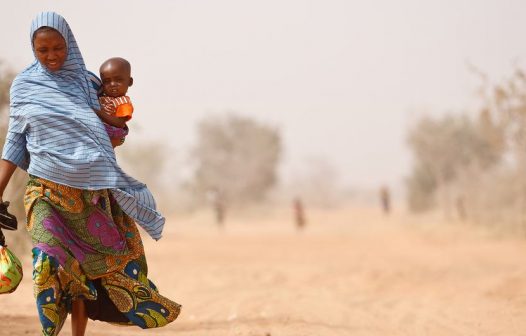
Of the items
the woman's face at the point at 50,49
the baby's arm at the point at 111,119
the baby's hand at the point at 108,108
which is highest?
the woman's face at the point at 50,49

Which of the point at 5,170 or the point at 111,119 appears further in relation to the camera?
the point at 111,119

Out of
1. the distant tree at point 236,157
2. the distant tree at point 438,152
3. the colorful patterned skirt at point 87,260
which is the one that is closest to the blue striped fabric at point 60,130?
the colorful patterned skirt at point 87,260

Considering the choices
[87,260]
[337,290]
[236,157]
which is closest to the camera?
[87,260]

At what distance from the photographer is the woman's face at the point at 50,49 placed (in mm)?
4012

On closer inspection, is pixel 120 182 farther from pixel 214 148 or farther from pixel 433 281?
pixel 214 148

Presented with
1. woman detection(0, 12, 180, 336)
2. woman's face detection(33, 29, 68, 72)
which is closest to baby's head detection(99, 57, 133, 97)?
woman detection(0, 12, 180, 336)

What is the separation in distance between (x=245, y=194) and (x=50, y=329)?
4153 centimetres

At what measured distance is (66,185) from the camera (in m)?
4.07

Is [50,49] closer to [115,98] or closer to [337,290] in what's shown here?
[115,98]

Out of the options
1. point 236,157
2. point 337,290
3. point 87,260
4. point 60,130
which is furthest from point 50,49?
point 236,157

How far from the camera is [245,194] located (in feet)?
149

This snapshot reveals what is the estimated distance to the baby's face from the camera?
4.36 metres

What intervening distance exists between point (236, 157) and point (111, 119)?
1688 inches

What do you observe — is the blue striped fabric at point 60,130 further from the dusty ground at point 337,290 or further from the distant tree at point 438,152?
the distant tree at point 438,152
